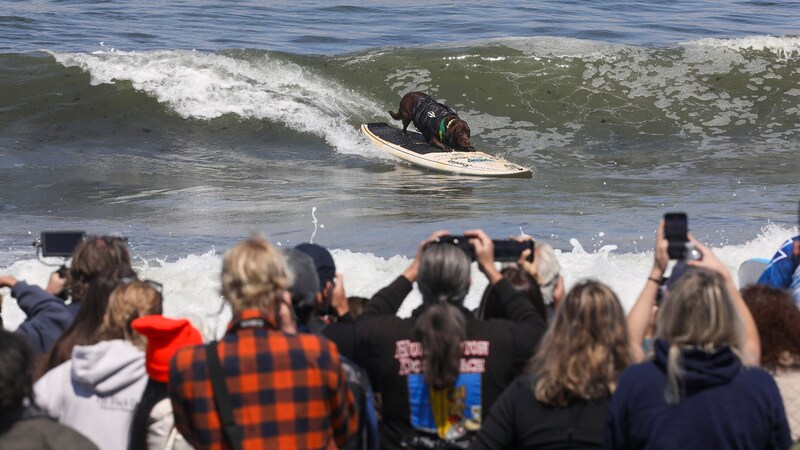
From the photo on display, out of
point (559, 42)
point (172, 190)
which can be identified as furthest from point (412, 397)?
point (559, 42)

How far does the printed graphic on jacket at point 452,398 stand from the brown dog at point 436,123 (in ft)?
45.9

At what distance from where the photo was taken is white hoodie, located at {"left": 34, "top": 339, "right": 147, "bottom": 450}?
3.55m

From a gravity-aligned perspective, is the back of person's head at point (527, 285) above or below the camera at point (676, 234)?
below

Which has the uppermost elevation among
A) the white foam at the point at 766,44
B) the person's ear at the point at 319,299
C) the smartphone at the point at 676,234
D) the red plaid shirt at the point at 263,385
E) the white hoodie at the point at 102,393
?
the white foam at the point at 766,44

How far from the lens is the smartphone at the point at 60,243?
14.4 ft

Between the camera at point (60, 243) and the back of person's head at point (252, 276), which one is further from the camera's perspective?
the camera at point (60, 243)

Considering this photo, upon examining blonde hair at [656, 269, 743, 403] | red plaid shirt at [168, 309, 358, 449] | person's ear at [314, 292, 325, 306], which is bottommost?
red plaid shirt at [168, 309, 358, 449]

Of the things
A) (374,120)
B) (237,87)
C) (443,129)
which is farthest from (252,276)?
(237,87)

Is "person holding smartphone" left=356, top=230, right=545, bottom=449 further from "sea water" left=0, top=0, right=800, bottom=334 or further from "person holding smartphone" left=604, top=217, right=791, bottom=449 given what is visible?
"sea water" left=0, top=0, right=800, bottom=334

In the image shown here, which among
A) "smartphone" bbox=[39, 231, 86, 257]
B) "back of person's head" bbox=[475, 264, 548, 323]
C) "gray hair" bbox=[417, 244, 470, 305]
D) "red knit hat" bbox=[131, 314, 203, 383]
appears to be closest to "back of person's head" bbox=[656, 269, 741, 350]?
"gray hair" bbox=[417, 244, 470, 305]

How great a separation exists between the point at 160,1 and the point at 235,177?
18.6m

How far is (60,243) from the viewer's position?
4414mm

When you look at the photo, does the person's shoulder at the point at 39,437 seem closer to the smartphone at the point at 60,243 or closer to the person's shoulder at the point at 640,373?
the person's shoulder at the point at 640,373

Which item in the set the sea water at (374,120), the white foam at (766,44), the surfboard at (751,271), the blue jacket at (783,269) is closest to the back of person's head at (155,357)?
the blue jacket at (783,269)
